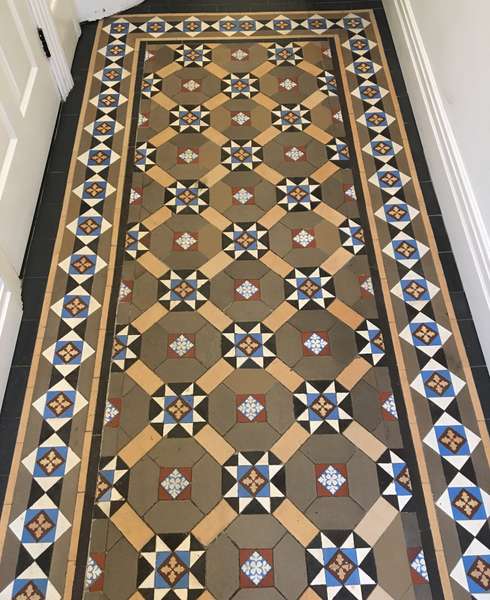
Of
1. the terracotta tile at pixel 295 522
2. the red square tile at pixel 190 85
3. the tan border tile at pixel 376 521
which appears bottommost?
the tan border tile at pixel 376 521

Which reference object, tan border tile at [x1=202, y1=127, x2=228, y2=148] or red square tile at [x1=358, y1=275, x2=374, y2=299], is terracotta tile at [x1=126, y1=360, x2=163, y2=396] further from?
tan border tile at [x1=202, y1=127, x2=228, y2=148]

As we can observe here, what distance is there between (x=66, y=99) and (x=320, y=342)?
166 cm

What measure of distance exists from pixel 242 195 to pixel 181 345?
719 millimetres

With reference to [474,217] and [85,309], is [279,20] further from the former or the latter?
[85,309]

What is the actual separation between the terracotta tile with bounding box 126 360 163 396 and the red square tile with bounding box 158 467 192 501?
28cm

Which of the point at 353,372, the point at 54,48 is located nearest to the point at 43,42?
the point at 54,48

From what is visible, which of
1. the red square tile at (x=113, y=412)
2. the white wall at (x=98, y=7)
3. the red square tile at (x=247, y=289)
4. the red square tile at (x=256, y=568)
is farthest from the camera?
the white wall at (x=98, y=7)

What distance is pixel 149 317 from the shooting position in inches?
91.7

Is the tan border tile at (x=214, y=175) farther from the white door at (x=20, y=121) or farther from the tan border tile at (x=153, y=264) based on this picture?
the white door at (x=20, y=121)

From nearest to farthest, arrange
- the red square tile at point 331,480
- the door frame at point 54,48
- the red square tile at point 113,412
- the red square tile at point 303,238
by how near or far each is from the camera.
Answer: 1. the red square tile at point 331,480
2. the red square tile at point 113,412
3. the red square tile at point 303,238
4. the door frame at point 54,48

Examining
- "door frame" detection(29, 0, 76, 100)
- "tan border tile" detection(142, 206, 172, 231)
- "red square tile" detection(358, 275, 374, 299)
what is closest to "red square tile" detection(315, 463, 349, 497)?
"red square tile" detection(358, 275, 374, 299)

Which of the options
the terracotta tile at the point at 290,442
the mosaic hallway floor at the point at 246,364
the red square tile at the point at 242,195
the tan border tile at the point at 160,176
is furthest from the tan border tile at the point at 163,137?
the terracotta tile at the point at 290,442

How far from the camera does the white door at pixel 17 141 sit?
2219 mm

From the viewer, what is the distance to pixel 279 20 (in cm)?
322
